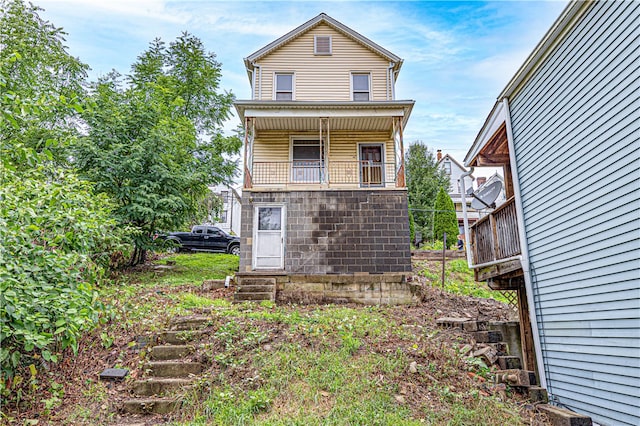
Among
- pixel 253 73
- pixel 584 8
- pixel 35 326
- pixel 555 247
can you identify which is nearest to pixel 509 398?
pixel 555 247

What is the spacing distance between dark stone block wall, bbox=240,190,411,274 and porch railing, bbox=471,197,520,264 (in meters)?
2.99

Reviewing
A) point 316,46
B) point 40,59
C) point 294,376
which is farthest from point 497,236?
point 40,59

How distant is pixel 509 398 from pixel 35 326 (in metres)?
5.90

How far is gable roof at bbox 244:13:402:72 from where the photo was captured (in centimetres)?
1548

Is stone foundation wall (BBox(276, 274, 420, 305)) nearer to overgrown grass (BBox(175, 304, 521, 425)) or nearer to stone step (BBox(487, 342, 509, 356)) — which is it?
overgrown grass (BBox(175, 304, 521, 425))

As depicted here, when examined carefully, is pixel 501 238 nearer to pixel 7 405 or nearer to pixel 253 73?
pixel 7 405

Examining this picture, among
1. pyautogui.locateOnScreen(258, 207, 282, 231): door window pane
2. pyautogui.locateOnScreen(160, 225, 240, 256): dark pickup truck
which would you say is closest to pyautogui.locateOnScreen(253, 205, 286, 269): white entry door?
pyautogui.locateOnScreen(258, 207, 282, 231): door window pane

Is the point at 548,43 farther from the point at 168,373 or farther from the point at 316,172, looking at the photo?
the point at 316,172

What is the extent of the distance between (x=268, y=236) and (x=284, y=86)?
267 inches

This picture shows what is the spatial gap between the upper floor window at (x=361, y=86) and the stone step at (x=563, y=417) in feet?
41.2

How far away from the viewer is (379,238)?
11.7 meters

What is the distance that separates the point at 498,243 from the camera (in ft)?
24.3

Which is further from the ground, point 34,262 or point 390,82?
point 390,82

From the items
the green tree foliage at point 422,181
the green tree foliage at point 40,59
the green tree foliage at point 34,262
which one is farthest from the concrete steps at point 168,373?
the green tree foliage at point 422,181
